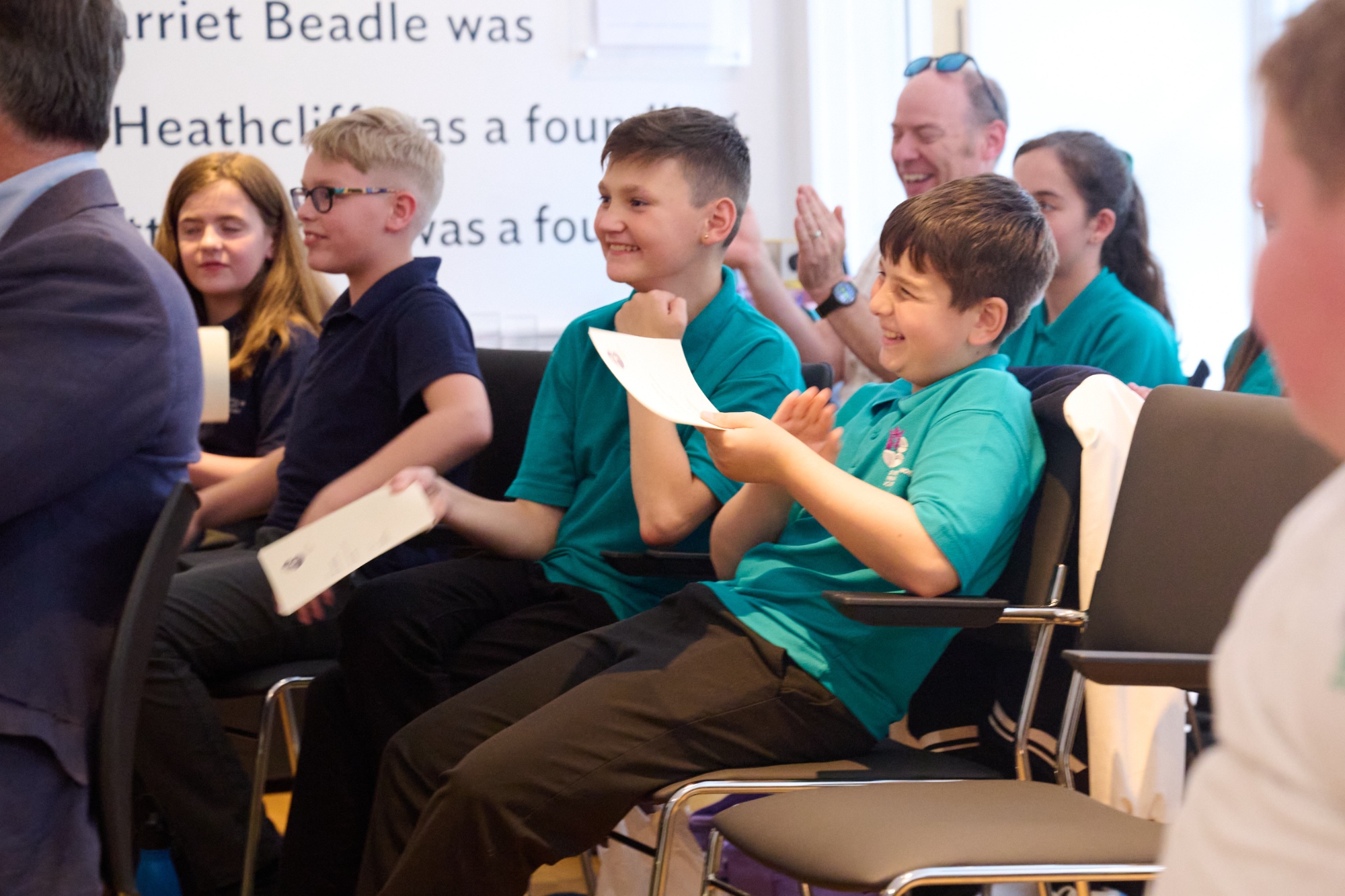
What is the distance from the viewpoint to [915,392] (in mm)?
1696

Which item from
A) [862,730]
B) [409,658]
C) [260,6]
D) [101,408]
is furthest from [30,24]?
[260,6]

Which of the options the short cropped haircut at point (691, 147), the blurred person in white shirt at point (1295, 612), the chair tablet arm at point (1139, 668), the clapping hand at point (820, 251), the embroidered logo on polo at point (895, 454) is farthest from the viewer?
the clapping hand at point (820, 251)

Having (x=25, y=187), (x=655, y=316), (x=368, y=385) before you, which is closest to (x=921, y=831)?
(x=655, y=316)

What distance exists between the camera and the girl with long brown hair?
8.93 feet

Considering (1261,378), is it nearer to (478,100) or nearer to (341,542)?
(341,542)

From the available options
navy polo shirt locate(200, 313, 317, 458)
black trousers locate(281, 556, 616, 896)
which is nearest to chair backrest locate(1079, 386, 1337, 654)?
black trousers locate(281, 556, 616, 896)

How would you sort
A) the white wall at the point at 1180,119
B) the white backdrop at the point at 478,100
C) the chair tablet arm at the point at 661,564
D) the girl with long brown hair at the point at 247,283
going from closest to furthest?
the chair tablet arm at the point at 661,564
the girl with long brown hair at the point at 247,283
the white wall at the point at 1180,119
the white backdrop at the point at 478,100

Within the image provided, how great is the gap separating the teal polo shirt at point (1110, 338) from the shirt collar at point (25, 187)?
1570 mm

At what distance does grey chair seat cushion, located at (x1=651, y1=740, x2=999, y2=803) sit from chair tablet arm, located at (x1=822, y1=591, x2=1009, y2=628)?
215mm

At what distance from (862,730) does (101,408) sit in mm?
930

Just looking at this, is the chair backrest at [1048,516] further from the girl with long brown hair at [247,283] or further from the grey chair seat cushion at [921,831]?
the girl with long brown hair at [247,283]

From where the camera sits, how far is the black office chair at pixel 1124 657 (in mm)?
1182

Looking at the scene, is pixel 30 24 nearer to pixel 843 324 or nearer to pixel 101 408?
pixel 101 408

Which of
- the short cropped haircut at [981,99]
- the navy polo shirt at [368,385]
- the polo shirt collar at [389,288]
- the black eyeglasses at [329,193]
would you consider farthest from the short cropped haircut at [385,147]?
the short cropped haircut at [981,99]
